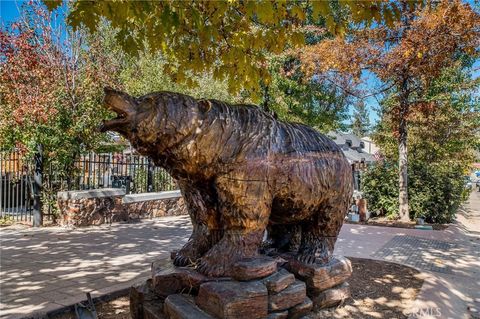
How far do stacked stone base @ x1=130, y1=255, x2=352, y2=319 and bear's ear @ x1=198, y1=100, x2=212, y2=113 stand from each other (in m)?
1.05

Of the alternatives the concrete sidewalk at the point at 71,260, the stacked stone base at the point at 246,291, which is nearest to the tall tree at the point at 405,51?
the concrete sidewalk at the point at 71,260

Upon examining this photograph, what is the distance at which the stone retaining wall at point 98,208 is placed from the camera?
8031mm

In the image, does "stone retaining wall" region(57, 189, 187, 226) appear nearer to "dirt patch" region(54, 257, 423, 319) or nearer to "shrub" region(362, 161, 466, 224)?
"dirt patch" region(54, 257, 423, 319)

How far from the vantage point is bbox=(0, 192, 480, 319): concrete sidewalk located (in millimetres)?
3754

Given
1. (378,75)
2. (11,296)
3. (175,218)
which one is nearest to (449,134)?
(378,75)

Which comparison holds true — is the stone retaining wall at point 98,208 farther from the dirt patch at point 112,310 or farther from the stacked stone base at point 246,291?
the stacked stone base at point 246,291

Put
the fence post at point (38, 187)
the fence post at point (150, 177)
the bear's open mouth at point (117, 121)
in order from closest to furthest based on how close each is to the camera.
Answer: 1. the bear's open mouth at point (117, 121)
2. the fence post at point (38, 187)
3. the fence post at point (150, 177)

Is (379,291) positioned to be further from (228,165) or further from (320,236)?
(228,165)

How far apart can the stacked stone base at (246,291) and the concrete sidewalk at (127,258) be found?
1033 millimetres

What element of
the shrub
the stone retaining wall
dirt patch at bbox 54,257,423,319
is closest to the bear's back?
dirt patch at bbox 54,257,423,319

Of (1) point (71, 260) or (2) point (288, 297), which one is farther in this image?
(1) point (71, 260)

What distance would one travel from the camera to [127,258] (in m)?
5.52

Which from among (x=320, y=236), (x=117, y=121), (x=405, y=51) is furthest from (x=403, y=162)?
(x=117, y=121)

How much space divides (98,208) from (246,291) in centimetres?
699
